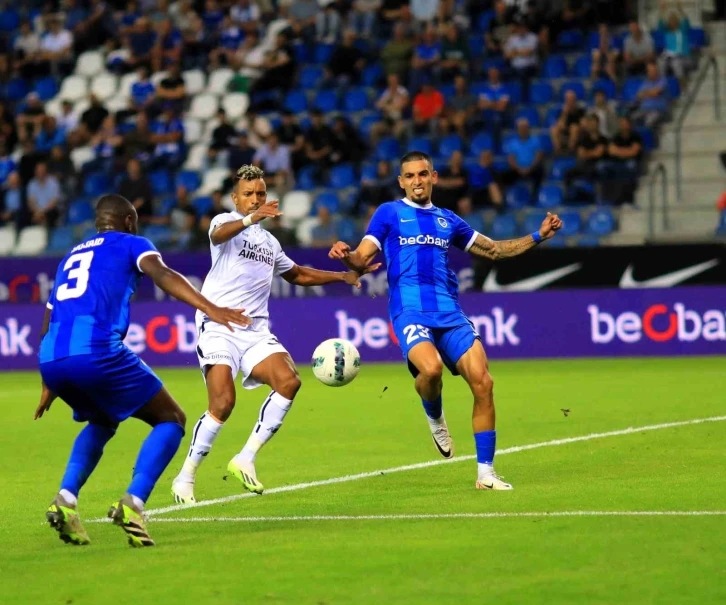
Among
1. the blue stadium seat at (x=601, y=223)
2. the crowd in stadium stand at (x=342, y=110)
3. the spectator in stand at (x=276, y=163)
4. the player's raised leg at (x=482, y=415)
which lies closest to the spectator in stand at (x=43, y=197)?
the crowd in stadium stand at (x=342, y=110)

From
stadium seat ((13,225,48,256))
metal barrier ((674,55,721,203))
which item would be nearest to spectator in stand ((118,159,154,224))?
stadium seat ((13,225,48,256))

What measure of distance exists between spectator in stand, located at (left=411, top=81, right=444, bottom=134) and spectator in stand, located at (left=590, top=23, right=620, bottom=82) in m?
2.59

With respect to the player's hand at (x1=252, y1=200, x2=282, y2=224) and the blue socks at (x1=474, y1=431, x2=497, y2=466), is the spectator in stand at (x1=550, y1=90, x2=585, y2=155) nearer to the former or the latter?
the blue socks at (x1=474, y1=431, x2=497, y2=466)

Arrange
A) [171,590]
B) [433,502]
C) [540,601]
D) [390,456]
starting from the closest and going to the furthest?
[540,601] → [171,590] → [433,502] → [390,456]

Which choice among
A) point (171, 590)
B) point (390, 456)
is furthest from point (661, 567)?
point (390, 456)

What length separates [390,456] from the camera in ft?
38.0

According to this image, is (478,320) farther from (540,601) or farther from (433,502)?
(540,601)

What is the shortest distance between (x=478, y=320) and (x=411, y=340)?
12.1 m

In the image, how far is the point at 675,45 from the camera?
25.3 meters

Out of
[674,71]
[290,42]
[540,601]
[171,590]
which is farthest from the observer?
[290,42]

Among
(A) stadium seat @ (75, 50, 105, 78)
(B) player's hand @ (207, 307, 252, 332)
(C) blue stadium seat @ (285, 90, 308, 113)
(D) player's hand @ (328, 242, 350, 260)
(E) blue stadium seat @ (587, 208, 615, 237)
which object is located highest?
(A) stadium seat @ (75, 50, 105, 78)

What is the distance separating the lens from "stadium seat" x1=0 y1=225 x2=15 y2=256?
25766 mm

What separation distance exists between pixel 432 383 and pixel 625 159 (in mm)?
14233

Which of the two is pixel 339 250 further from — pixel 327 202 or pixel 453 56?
pixel 453 56
